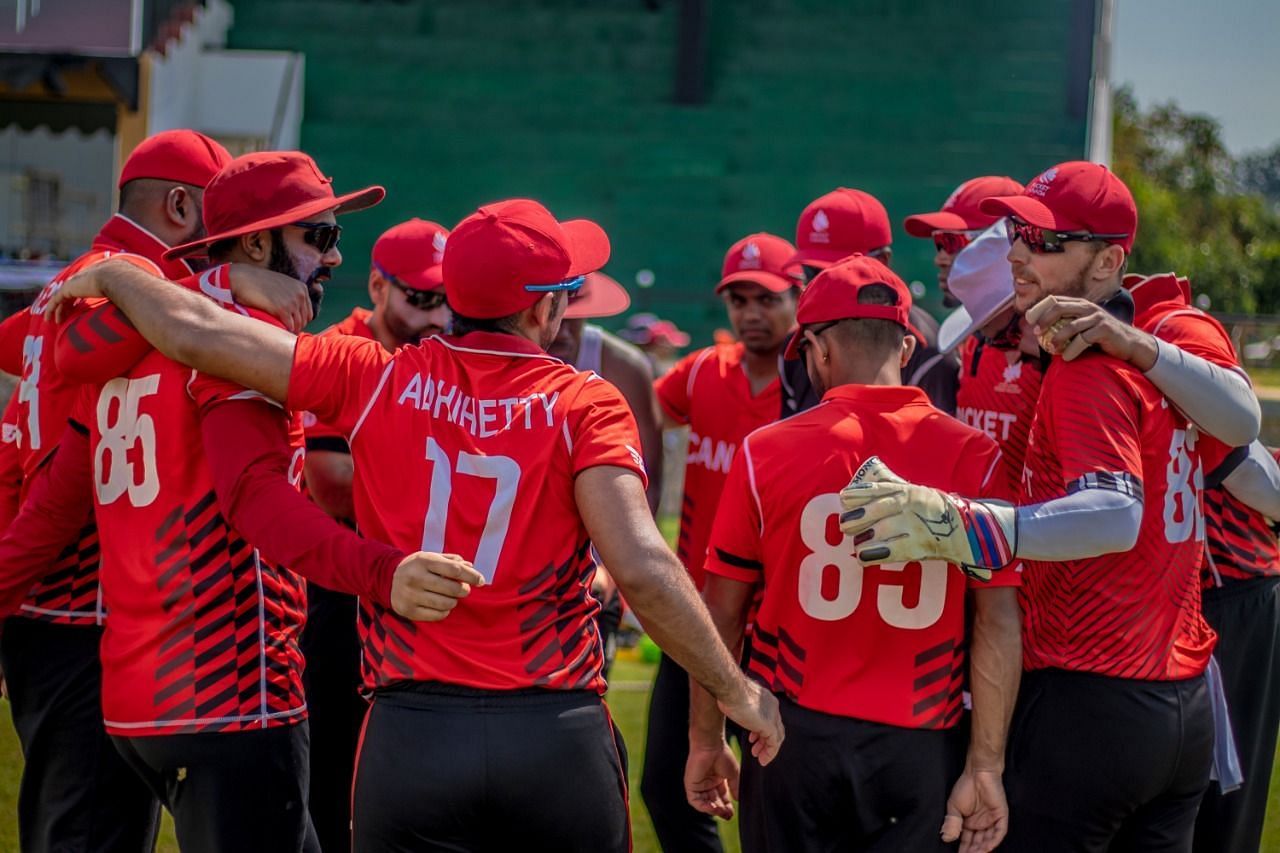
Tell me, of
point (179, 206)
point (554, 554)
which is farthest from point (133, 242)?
point (554, 554)

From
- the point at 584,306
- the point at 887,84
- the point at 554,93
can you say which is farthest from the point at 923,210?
the point at 584,306

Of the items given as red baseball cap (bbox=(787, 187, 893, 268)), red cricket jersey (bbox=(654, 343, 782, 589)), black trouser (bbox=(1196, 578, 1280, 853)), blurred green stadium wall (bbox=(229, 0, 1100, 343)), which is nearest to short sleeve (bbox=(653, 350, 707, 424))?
red cricket jersey (bbox=(654, 343, 782, 589))

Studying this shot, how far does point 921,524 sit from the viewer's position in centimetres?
317

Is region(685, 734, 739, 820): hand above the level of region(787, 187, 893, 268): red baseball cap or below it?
below

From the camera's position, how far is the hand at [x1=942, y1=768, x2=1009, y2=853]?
3471mm

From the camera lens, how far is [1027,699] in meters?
3.62

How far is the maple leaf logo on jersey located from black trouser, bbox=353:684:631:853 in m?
2.86

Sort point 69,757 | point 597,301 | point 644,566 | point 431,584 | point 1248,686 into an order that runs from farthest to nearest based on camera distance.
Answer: point 597,301
point 1248,686
point 69,757
point 644,566
point 431,584

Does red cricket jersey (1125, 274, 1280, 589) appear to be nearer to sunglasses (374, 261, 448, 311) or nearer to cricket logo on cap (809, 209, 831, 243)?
cricket logo on cap (809, 209, 831, 243)

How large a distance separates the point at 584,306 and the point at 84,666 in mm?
2051

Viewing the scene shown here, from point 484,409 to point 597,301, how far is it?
1891mm

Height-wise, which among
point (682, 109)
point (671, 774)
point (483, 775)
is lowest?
point (671, 774)

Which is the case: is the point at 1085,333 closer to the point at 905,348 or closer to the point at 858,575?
the point at 905,348

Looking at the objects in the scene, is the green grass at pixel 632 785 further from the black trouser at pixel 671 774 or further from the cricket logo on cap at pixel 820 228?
the cricket logo on cap at pixel 820 228
